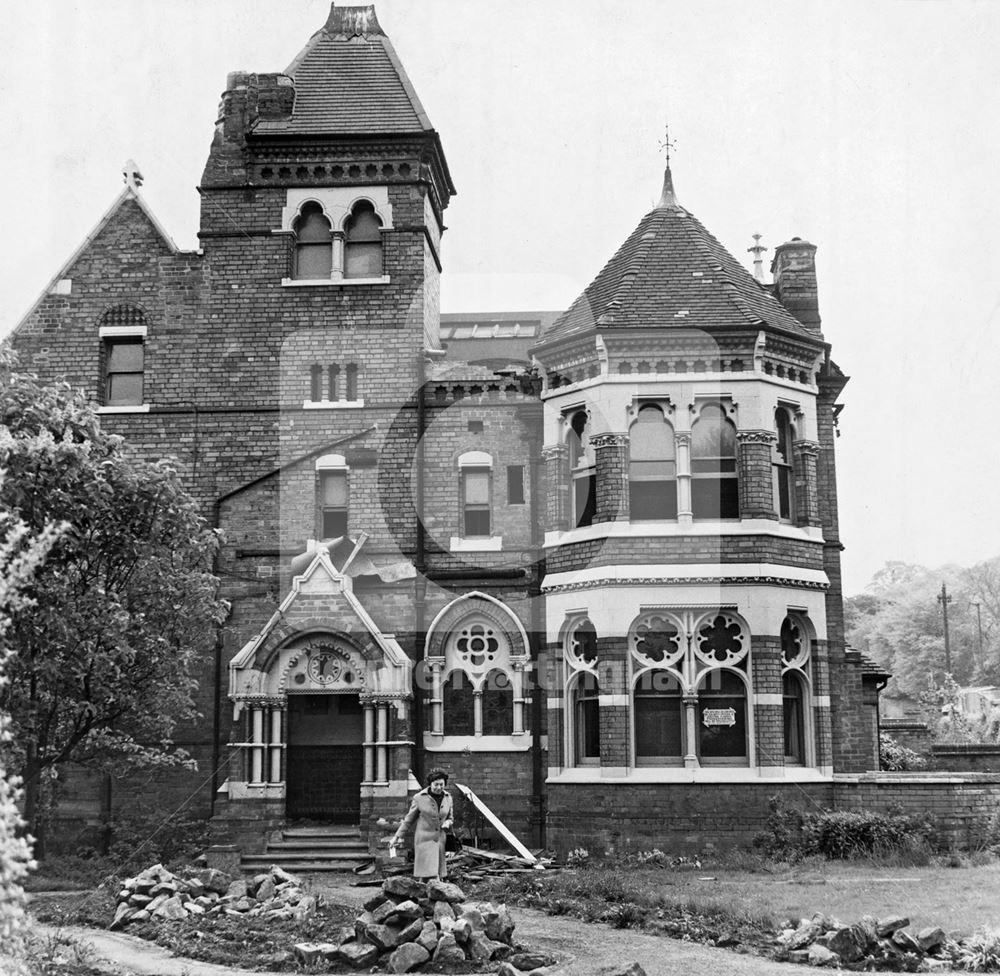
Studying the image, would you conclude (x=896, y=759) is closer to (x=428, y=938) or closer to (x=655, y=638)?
(x=655, y=638)

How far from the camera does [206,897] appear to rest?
16.8 meters

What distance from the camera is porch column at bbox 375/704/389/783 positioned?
2222 cm

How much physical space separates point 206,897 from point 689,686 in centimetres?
→ 880

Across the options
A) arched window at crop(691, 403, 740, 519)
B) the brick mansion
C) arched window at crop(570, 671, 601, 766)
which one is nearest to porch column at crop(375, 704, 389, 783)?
the brick mansion

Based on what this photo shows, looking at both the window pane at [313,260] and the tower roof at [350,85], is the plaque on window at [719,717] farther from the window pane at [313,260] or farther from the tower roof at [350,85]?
the tower roof at [350,85]

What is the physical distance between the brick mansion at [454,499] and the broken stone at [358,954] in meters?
8.22

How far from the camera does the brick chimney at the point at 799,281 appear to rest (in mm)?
25156

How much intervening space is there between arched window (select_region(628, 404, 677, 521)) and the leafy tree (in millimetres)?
7341

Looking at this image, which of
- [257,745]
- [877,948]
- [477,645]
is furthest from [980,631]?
[877,948]

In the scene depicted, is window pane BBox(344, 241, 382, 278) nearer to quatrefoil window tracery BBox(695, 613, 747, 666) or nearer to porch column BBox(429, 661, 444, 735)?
porch column BBox(429, 661, 444, 735)

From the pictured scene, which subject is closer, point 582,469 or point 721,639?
point 721,639

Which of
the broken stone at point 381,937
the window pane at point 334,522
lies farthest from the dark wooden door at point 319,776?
the broken stone at point 381,937

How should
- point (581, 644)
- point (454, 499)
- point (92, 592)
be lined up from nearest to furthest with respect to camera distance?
point (92, 592) < point (581, 644) < point (454, 499)

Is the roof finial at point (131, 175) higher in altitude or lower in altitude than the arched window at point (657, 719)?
higher
